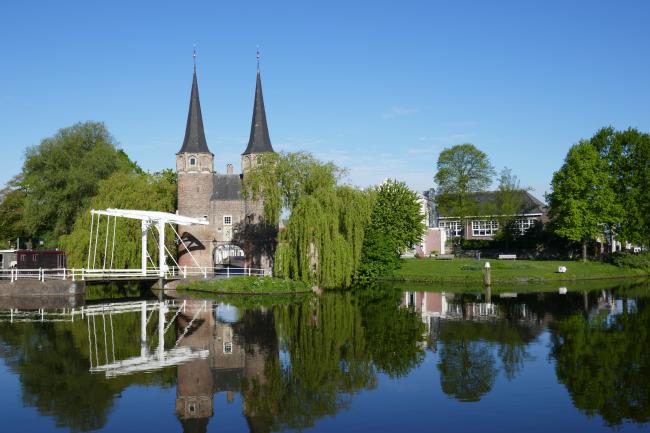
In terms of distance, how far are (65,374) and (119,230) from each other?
22.3 meters

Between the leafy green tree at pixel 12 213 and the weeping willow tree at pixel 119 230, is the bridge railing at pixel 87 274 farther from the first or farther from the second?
the leafy green tree at pixel 12 213

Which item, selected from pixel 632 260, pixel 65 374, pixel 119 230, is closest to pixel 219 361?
pixel 65 374

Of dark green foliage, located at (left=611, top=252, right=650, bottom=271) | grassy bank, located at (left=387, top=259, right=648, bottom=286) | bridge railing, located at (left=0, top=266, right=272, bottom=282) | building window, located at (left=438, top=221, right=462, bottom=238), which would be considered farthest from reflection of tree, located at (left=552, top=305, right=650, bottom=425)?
building window, located at (left=438, top=221, right=462, bottom=238)

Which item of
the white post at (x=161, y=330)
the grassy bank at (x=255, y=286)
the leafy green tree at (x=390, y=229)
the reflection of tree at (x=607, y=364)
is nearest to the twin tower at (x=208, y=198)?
the grassy bank at (x=255, y=286)

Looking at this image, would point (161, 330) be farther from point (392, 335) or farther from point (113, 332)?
point (392, 335)

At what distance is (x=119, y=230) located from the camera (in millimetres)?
36469

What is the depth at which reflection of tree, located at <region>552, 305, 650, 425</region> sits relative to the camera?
486 inches

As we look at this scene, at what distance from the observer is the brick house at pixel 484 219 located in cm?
6278

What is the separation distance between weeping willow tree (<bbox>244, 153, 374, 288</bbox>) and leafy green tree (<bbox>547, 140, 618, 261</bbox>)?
19.0 metres

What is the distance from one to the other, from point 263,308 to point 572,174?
30705mm

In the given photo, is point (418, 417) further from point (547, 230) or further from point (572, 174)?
point (547, 230)

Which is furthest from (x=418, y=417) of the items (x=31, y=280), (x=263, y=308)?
(x=31, y=280)

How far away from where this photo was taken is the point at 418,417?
11.8 m

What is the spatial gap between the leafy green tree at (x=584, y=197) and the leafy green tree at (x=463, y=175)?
12.3 metres
